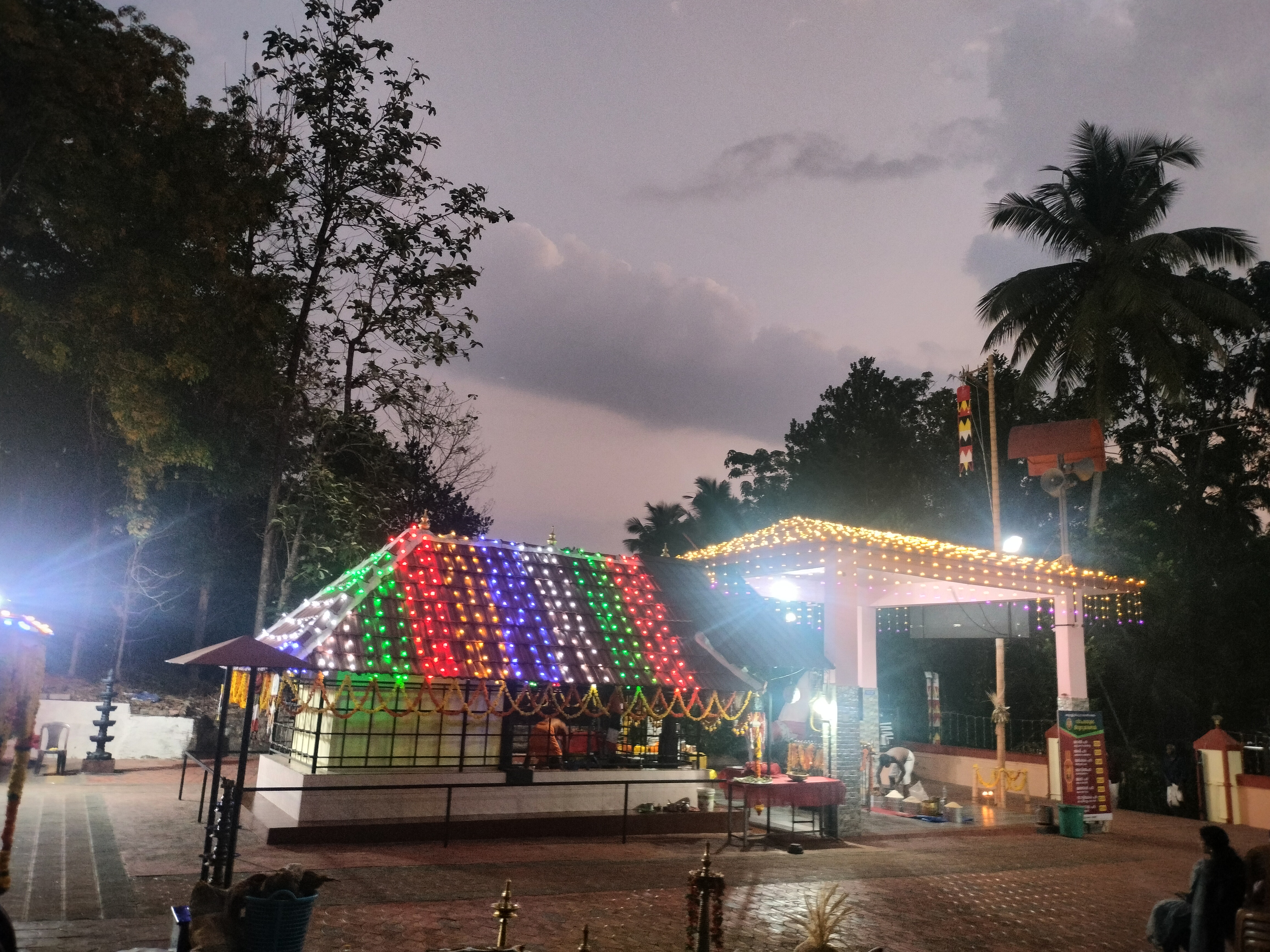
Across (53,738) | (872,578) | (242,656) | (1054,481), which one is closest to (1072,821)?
(872,578)

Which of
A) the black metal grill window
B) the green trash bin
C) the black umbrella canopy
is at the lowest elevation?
the green trash bin

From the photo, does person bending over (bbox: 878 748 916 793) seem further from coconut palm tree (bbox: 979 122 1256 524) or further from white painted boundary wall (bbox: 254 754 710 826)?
coconut palm tree (bbox: 979 122 1256 524)

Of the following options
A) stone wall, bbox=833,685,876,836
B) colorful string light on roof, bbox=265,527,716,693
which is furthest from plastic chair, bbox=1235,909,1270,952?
colorful string light on roof, bbox=265,527,716,693

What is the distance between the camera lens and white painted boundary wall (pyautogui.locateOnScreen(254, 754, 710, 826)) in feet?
42.1

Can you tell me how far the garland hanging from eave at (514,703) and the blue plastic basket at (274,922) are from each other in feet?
18.0

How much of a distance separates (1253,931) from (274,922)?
22.5 feet

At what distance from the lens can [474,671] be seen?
512 inches

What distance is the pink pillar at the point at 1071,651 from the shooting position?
58.0 feet

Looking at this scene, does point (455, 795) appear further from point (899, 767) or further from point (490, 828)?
point (899, 767)

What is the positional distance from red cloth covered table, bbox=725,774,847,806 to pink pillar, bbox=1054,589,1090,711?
625cm

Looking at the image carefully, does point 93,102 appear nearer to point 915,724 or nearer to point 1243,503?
point 915,724

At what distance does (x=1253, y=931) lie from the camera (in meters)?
6.56

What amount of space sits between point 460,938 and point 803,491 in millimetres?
33405

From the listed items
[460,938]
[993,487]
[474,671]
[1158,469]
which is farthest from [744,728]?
[1158,469]
